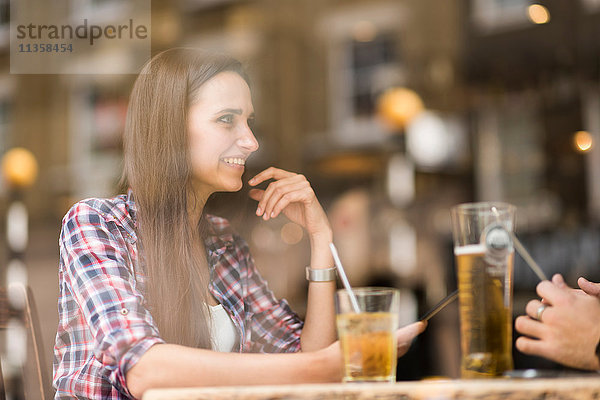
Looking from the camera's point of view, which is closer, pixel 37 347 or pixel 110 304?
pixel 110 304

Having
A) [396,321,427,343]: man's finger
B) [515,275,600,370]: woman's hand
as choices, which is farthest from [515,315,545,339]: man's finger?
[396,321,427,343]: man's finger

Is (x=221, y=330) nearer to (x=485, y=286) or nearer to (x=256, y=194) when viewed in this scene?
(x=256, y=194)

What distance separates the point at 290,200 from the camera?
0.94 meters

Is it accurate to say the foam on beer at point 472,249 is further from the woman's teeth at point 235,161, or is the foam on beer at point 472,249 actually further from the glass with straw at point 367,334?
the woman's teeth at point 235,161

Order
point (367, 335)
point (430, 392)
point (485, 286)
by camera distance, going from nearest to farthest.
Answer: point (430, 392) < point (367, 335) < point (485, 286)

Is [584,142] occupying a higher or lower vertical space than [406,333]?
higher

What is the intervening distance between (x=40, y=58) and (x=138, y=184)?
38cm

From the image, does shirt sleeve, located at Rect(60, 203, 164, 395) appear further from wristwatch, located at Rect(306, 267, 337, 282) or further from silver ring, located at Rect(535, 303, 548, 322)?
→ silver ring, located at Rect(535, 303, 548, 322)

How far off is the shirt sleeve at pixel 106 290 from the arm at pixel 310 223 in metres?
0.22

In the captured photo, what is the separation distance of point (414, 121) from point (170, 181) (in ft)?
15.1

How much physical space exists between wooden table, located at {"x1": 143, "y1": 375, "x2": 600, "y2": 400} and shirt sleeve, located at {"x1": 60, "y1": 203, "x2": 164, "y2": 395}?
0.50 ft

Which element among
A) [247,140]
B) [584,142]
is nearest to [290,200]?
[247,140]

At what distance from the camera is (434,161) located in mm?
5605

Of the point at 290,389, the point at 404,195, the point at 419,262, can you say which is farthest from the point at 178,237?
the point at 404,195
